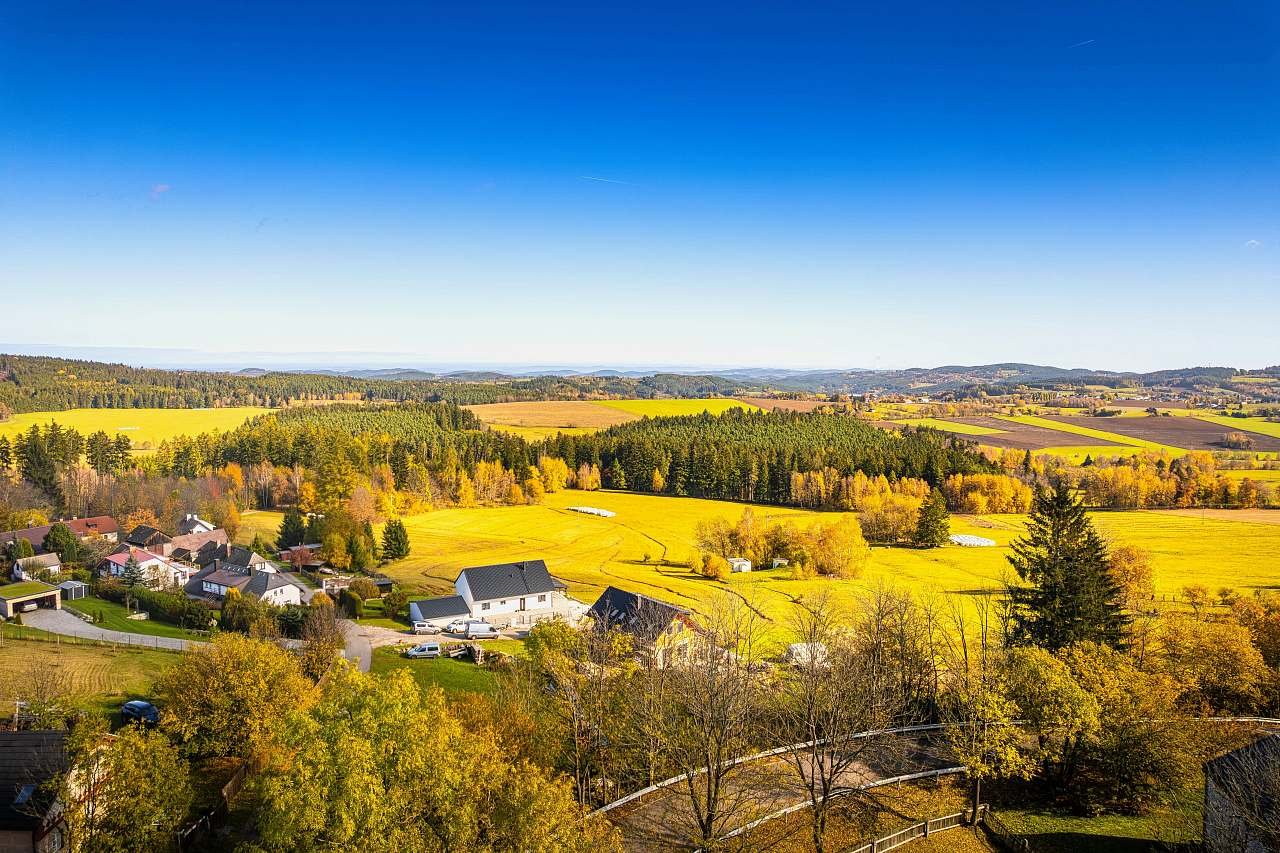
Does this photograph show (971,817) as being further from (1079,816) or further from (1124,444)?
(1124,444)

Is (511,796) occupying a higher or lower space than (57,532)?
higher

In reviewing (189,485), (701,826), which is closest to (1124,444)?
(701,826)

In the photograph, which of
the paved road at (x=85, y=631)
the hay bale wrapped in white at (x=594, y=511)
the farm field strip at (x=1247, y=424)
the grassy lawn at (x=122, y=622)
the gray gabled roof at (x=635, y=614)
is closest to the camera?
the gray gabled roof at (x=635, y=614)

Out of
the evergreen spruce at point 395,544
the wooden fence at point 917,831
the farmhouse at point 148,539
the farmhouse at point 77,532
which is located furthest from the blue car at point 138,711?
the farmhouse at point 148,539

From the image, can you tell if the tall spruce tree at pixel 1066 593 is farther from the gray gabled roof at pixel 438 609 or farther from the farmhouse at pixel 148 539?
the farmhouse at pixel 148 539

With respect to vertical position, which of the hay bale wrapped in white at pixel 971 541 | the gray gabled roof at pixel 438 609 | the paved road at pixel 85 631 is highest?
the paved road at pixel 85 631

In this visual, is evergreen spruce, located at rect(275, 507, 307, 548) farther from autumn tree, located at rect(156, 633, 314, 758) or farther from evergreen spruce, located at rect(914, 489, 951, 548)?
evergreen spruce, located at rect(914, 489, 951, 548)


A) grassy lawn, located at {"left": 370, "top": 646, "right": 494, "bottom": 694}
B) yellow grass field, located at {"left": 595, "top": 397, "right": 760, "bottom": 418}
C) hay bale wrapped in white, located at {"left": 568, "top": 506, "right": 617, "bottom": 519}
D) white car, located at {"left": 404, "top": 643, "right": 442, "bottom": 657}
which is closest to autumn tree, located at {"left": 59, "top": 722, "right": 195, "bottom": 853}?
grassy lawn, located at {"left": 370, "top": 646, "right": 494, "bottom": 694}
